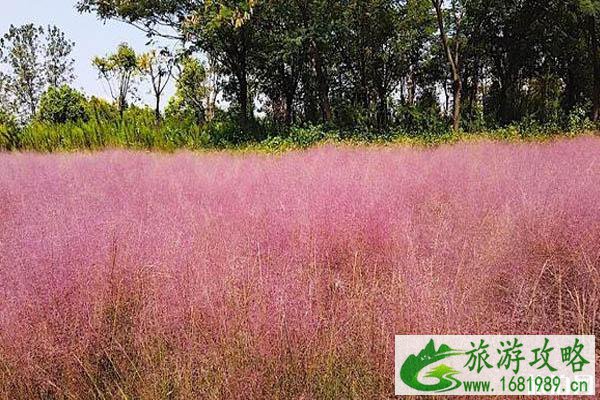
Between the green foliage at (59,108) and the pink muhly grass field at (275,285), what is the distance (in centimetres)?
1449

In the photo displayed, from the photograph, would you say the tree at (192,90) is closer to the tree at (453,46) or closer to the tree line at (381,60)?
the tree line at (381,60)

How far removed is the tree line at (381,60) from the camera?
14.1 metres

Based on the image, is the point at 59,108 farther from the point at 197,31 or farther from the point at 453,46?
the point at 453,46

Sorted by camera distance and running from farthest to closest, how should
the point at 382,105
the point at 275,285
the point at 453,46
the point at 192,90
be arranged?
the point at 192,90 → the point at 382,105 → the point at 453,46 → the point at 275,285

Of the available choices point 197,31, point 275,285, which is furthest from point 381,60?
point 275,285

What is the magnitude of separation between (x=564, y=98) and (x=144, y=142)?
19.5 metres

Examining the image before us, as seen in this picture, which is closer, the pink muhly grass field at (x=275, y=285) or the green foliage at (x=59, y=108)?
the pink muhly grass field at (x=275, y=285)

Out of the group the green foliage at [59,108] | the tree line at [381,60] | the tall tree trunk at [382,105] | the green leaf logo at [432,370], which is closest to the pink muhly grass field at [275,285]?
the green leaf logo at [432,370]

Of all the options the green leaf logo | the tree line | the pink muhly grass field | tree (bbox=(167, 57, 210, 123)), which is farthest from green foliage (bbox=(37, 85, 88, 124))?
the green leaf logo

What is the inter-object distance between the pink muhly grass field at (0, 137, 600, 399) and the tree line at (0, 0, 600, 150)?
9098mm

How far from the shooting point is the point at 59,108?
635 inches

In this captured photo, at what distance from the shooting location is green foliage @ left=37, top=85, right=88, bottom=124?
16.2 m

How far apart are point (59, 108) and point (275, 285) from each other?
658 inches

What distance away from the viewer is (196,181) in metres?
4.43
